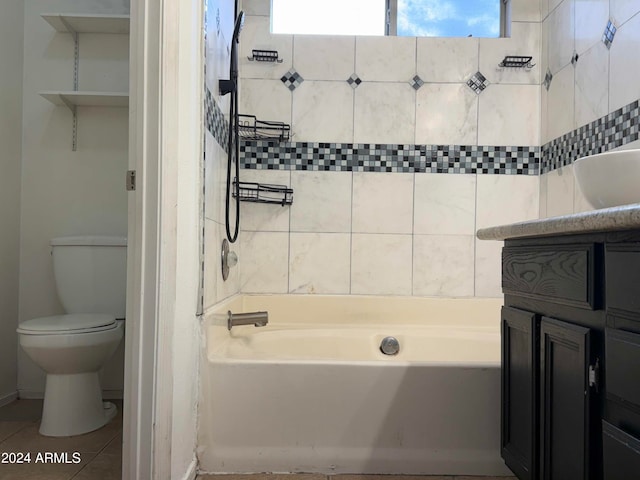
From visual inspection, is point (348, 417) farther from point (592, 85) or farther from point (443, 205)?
point (592, 85)

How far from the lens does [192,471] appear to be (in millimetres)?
1638

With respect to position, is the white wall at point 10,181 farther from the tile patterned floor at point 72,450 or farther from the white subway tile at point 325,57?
the white subway tile at point 325,57

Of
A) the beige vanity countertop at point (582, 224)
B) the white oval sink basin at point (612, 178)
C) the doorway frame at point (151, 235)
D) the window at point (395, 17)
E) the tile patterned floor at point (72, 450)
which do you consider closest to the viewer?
the beige vanity countertop at point (582, 224)

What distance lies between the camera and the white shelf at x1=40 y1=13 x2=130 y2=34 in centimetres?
239

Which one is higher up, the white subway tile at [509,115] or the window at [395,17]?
the window at [395,17]

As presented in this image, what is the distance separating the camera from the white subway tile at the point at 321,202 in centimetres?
254

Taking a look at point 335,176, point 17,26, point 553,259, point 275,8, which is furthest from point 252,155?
point 553,259

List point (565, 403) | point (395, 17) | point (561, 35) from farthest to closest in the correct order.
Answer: point (395, 17)
point (561, 35)
point (565, 403)

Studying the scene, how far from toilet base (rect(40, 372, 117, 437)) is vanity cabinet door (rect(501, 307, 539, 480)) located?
1716mm

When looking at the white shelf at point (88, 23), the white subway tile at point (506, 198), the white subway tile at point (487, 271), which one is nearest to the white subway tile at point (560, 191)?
the white subway tile at point (506, 198)

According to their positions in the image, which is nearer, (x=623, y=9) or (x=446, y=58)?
(x=623, y=9)

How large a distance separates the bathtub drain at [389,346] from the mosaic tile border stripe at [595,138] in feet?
3.91

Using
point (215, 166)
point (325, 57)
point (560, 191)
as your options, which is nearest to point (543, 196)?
point (560, 191)

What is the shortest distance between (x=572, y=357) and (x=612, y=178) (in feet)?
1.49
